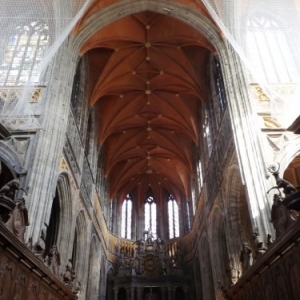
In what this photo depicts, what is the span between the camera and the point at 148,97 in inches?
861

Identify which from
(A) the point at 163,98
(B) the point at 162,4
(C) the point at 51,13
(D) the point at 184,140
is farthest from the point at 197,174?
(C) the point at 51,13

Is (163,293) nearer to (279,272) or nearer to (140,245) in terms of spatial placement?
(140,245)

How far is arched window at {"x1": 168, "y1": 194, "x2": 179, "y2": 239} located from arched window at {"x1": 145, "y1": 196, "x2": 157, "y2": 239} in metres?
1.33

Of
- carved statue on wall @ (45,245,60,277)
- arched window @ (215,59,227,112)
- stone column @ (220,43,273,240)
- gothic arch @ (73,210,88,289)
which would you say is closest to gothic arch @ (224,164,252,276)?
stone column @ (220,43,273,240)

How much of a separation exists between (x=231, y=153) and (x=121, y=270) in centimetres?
1488

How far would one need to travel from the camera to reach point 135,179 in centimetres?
2966

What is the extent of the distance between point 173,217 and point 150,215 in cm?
198

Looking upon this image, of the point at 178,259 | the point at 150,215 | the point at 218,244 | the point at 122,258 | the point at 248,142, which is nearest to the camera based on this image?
the point at 248,142

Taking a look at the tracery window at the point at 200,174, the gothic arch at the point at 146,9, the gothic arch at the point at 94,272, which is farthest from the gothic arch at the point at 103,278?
the gothic arch at the point at 146,9

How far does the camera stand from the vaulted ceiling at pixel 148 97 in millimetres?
17578

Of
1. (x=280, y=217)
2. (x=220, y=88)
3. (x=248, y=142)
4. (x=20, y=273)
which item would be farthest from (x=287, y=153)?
(x=20, y=273)

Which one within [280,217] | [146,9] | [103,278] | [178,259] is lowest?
[280,217]

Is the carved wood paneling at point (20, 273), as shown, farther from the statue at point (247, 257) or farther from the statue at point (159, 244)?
the statue at point (159, 244)

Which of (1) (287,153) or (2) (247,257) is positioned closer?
(2) (247,257)
